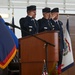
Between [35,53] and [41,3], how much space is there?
129 inches

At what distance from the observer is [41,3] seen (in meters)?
7.18

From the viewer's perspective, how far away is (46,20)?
16.6ft

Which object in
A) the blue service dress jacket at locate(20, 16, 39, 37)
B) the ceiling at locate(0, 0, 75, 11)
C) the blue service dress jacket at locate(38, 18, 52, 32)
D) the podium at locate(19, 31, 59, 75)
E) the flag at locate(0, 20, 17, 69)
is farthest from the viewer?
the ceiling at locate(0, 0, 75, 11)

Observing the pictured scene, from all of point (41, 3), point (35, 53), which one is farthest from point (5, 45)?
point (41, 3)

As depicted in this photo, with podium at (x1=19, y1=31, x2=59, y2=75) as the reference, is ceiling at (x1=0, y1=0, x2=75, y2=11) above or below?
above

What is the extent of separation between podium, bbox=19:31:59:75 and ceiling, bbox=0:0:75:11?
293 cm

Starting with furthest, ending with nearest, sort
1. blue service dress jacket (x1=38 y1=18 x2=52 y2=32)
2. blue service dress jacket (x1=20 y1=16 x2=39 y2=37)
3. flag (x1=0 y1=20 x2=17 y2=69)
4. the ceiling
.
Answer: the ceiling < blue service dress jacket (x1=38 y1=18 x2=52 y2=32) < blue service dress jacket (x1=20 y1=16 x2=39 y2=37) < flag (x1=0 y1=20 x2=17 y2=69)

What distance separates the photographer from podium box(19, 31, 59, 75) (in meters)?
4.12

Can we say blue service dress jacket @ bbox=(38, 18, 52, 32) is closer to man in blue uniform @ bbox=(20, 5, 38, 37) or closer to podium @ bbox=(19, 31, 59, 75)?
man in blue uniform @ bbox=(20, 5, 38, 37)

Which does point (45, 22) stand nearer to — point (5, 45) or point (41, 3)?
point (41, 3)

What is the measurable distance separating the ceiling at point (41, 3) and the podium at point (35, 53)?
9.61ft

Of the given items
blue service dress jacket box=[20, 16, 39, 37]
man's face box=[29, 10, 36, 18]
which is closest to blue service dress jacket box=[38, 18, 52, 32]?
blue service dress jacket box=[20, 16, 39, 37]

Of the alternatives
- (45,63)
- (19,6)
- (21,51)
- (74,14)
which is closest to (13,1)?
(19,6)

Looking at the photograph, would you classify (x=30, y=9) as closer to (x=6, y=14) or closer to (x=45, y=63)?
(x=45, y=63)
